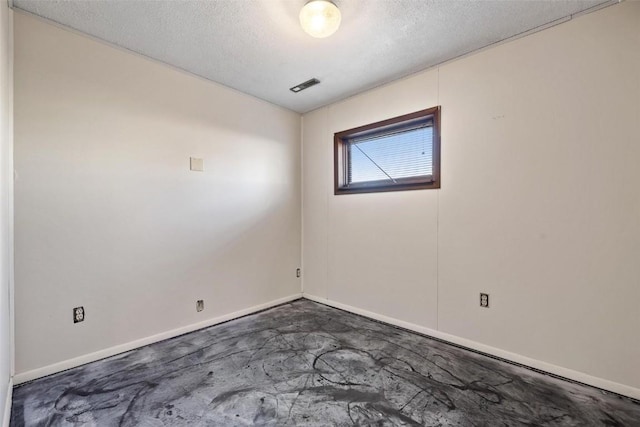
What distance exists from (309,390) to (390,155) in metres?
2.32

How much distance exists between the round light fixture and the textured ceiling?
7 centimetres

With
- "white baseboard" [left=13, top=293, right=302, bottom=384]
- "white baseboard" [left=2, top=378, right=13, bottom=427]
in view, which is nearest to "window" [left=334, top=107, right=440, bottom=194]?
"white baseboard" [left=13, top=293, right=302, bottom=384]

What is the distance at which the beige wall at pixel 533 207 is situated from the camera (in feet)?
6.02

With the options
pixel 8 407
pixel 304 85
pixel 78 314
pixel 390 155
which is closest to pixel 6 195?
pixel 78 314

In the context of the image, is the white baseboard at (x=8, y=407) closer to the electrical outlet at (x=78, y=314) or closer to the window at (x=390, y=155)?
the electrical outlet at (x=78, y=314)

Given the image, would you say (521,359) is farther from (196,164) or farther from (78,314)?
(78,314)

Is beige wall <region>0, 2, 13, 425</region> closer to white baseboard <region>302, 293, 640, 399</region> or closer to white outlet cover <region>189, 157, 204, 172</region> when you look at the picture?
white outlet cover <region>189, 157, 204, 172</region>

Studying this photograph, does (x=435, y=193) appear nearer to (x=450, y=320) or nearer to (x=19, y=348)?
(x=450, y=320)

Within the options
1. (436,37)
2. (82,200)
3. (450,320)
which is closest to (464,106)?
(436,37)

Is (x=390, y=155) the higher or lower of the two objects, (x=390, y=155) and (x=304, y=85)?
the lower

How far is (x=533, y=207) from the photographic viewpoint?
2146mm

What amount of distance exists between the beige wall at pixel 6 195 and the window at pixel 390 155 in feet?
8.93

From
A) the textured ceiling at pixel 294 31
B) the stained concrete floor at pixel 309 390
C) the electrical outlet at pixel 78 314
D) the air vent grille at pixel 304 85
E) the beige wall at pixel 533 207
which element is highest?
the textured ceiling at pixel 294 31

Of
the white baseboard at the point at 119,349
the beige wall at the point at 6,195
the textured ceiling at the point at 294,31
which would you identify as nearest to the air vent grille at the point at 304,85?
the textured ceiling at the point at 294,31
